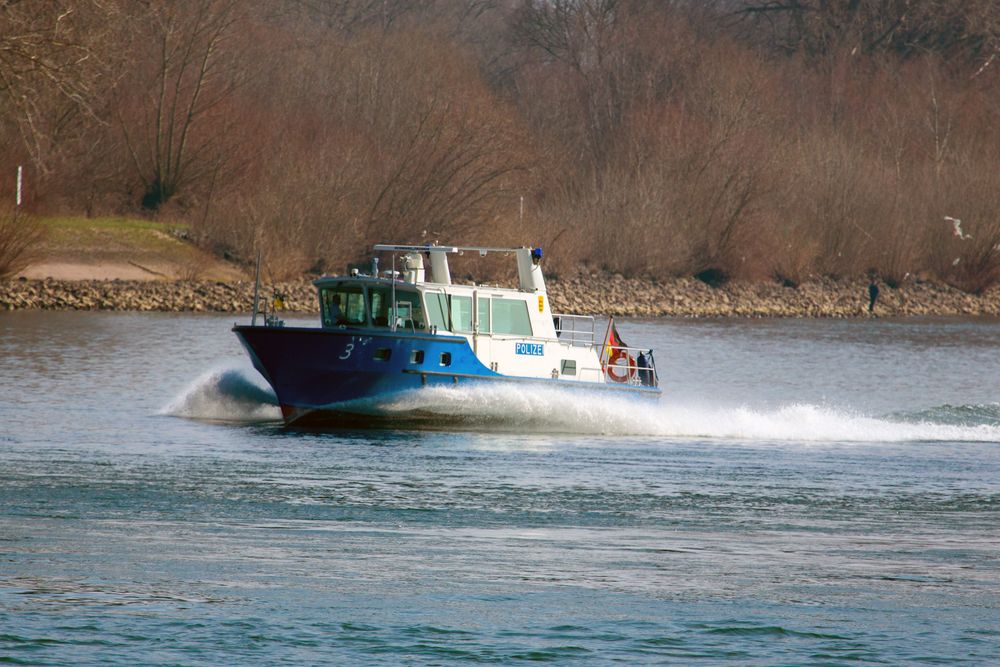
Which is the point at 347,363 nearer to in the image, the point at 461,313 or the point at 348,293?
the point at 348,293

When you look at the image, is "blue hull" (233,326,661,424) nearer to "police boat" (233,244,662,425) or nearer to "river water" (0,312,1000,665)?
"police boat" (233,244,662,425)

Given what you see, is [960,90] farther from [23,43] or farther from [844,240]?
[23,43]

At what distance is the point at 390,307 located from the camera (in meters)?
29.6

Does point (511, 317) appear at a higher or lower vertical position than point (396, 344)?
higher

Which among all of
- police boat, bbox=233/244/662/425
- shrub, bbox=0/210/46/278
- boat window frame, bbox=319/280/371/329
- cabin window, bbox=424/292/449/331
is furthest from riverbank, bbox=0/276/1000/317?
cabin window, bbox=424/292/449/331

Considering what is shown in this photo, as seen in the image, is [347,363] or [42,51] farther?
[42,51]

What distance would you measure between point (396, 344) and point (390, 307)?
0.84 metres

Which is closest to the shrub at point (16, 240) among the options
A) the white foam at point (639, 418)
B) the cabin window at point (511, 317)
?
the white foam at point (639, 418)

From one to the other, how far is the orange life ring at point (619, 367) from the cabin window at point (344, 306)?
554cm

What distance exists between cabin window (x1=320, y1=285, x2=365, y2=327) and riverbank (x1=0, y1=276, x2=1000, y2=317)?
3529cm

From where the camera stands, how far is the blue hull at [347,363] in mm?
28969

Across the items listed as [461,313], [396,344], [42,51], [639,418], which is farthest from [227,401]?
[639,418]

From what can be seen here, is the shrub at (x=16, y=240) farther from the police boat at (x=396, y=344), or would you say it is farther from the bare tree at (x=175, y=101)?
the police boat at (x=396, y=344)

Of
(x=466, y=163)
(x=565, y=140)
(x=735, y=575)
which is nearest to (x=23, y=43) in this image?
(x=735, y=575)
